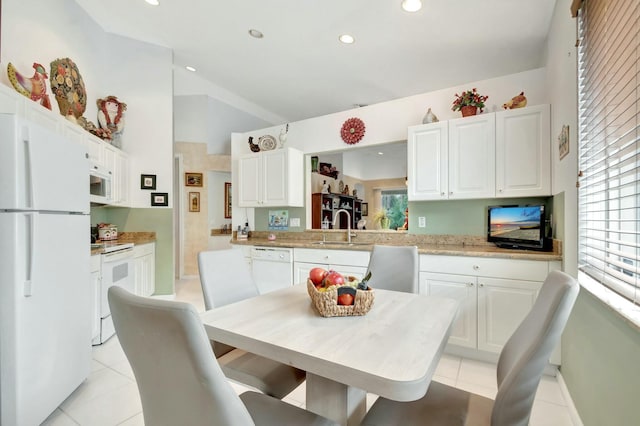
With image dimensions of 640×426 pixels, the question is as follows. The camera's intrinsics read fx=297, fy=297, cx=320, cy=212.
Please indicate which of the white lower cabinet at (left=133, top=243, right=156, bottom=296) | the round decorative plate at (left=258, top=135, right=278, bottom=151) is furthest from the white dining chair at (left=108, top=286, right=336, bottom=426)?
the round decorative plate at (left=258, top=135, right=278, bottom=151)

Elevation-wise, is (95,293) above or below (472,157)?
below

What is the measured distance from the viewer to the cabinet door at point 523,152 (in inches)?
95.7

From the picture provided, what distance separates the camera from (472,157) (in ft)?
8.91

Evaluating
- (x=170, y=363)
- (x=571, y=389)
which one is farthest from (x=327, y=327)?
(x=571, y=389)

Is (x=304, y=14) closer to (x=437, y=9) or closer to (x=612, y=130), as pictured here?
(x=437, y=9)

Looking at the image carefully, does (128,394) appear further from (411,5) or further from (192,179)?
(192,179)

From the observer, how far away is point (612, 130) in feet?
4.33

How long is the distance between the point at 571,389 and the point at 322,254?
2147 millimetres

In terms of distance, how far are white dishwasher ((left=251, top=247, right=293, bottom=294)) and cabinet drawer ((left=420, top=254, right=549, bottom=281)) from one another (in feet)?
5.01

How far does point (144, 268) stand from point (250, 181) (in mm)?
1746

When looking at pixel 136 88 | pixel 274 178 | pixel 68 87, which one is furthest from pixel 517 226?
pixel 136 88

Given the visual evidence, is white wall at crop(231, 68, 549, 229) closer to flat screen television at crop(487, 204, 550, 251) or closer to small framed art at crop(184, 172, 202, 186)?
flat screen television at crop(487, 204, 550, 251)

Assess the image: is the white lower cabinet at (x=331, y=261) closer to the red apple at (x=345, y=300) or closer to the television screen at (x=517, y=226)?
the television screen at (x=517, y=226)

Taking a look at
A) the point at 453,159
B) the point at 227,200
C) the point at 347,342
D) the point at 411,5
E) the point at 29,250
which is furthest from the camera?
the point at 227,200
